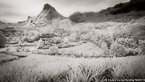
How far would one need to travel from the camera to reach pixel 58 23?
56875mm

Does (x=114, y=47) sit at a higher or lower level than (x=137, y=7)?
lower

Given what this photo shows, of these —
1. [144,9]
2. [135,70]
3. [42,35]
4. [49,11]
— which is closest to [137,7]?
[144,9]

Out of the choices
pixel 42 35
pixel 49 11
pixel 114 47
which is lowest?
pixel 114 47

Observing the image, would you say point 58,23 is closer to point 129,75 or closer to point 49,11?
point 49,11

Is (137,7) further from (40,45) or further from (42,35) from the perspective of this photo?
(40,45)

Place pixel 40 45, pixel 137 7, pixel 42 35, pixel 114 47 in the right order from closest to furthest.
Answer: pixel 114 47
pixel 40 45
pixel 42 35
pixel 137 7

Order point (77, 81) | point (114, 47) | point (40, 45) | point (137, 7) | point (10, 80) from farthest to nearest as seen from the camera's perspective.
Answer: point (137, 7)
point (40, 45)
point (114, 47)
point (10, 80)
point (77, 81)

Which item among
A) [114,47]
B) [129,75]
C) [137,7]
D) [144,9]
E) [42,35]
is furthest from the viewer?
[137,7]

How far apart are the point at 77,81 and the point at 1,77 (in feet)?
6.36

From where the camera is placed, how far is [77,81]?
87.5 inches

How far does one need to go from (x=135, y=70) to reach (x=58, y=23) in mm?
55642

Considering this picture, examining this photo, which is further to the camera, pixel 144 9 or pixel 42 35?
pixel 144 9

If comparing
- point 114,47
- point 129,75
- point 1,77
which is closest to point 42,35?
point 114,47

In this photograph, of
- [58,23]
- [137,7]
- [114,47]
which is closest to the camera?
[114,47]
